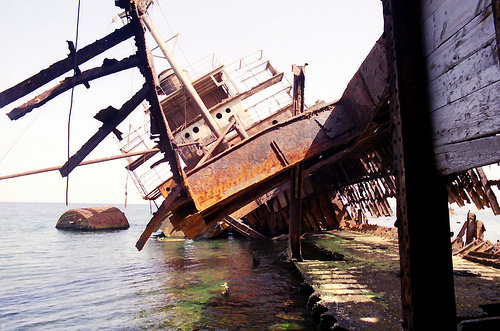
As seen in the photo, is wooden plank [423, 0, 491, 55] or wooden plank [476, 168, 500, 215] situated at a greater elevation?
wooden plank [423, 0, 491, 55]

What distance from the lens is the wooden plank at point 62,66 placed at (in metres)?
4.21

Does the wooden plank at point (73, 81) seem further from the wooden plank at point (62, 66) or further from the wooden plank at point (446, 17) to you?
the wooden plank at point (446, 17)

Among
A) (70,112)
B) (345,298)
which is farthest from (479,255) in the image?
(70,112)

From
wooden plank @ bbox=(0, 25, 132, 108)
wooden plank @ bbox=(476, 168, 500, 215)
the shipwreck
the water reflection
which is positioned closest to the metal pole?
the water reflection

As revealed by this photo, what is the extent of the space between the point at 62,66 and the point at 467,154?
4807 mm

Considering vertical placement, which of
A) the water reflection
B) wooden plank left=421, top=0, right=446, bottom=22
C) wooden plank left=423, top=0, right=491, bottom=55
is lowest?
the water reflection

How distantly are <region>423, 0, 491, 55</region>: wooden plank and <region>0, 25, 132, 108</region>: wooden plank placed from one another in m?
3.61

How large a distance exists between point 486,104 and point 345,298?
3.79m

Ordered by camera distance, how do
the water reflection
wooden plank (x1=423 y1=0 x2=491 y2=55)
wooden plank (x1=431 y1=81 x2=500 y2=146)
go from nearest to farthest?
1. wooden plank (x1=431 y1=81 x2=500 y2=146)
2. wooden plank (x1=423 y1=0 x2=491 y2=55)
3. the water reflection

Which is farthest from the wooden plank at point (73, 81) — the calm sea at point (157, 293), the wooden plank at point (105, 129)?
the calm sea at point (157, 293)

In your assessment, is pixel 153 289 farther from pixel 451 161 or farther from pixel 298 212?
pixel 451 161

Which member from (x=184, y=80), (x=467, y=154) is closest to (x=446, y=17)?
(x=467, y=154)

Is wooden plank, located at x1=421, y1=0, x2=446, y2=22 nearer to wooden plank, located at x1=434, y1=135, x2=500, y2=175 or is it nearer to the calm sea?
wooden plank, located at x1=434, y1=135, x2=500, y2=175

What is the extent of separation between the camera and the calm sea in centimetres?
571
